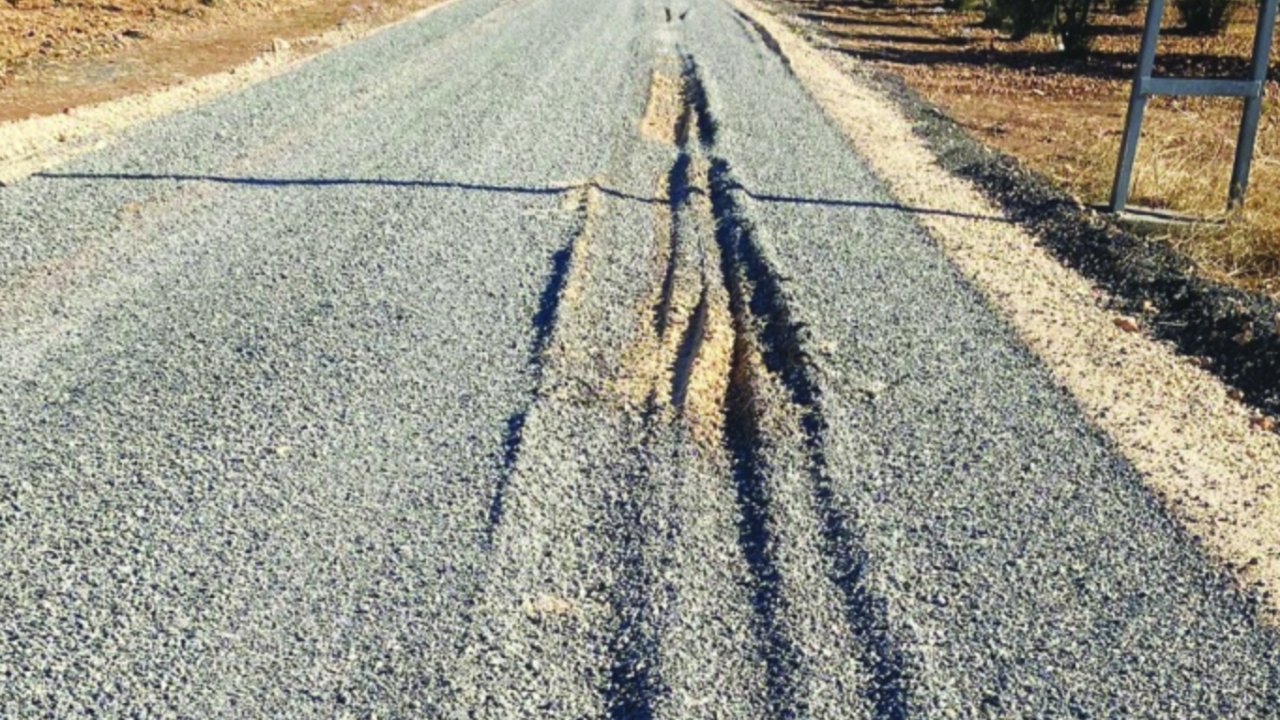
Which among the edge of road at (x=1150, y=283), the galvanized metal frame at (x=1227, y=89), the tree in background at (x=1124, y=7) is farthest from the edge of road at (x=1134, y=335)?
the tree in background at (x=1124, y=7)

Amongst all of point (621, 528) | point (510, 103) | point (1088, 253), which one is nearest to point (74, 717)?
point (621, 528)

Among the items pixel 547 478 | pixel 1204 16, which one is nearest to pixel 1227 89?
pixel 547 478

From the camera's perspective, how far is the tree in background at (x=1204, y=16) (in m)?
25.3

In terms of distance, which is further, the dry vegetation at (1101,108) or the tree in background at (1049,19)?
the tree in background at (1049,19)

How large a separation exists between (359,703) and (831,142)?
999cm

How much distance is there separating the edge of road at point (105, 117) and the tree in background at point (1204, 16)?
696 inches

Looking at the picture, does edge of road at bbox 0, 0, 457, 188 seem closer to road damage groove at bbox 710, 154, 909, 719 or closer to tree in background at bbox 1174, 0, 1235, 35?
road damage groove at bbox 710, 154, 909, 719

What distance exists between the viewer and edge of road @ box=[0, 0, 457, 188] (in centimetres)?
1026

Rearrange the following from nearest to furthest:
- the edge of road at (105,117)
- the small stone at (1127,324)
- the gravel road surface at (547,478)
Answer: the gravel road surface at (547,478) → the small stone at (1127,324) → the edge of road at (105,117)

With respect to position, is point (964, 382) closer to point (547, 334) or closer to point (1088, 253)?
point (547, 334)

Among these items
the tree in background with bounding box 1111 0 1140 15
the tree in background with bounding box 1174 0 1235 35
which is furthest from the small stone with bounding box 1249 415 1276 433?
the tree in background with bounding box 1111 0 1140 15

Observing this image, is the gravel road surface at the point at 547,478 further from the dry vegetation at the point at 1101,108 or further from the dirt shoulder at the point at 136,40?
the dirt shoulder at the point at 136,40

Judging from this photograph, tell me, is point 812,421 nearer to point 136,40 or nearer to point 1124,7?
point 136,40

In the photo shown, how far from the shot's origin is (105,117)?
12.2 metres
